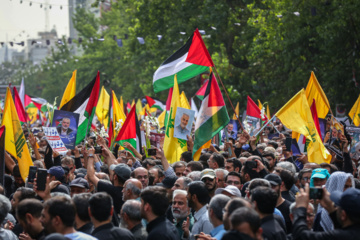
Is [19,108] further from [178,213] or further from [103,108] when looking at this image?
[178,213]

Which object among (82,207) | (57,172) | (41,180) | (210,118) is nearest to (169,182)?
(57,172)

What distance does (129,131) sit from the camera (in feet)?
43.7

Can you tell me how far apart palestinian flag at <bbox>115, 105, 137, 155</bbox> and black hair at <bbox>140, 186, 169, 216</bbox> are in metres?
6.74

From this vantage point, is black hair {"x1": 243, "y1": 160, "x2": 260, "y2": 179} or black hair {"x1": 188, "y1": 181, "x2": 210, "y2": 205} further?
black hair {"x1": 243, "y1": 160, "x2": 260, "y2": 179}

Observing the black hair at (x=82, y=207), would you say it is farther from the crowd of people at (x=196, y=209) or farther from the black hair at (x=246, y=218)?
the black hair at (x=246, y=218)

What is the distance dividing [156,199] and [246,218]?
1.47 metres

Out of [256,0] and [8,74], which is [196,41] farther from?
[8,74]

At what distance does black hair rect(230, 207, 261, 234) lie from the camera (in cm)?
519

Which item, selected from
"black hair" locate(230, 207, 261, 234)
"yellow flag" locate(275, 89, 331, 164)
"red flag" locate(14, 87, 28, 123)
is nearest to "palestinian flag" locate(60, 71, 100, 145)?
"red flag" locate(14, 87, 28, 123)

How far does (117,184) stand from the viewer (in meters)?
8.34

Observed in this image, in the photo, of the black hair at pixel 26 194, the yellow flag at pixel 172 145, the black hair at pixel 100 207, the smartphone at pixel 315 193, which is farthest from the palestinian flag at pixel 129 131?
the smartphone at pixel 315 193

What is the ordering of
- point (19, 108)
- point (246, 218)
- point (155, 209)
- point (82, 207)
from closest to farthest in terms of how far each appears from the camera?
point (246, 218) → point (82, 207) → point (155, 209) → point (19, 108)

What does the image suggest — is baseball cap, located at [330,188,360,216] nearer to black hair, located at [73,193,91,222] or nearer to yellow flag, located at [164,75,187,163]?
black hair, located at [73,193,91,222]

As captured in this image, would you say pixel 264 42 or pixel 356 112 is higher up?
pixel 264 42
